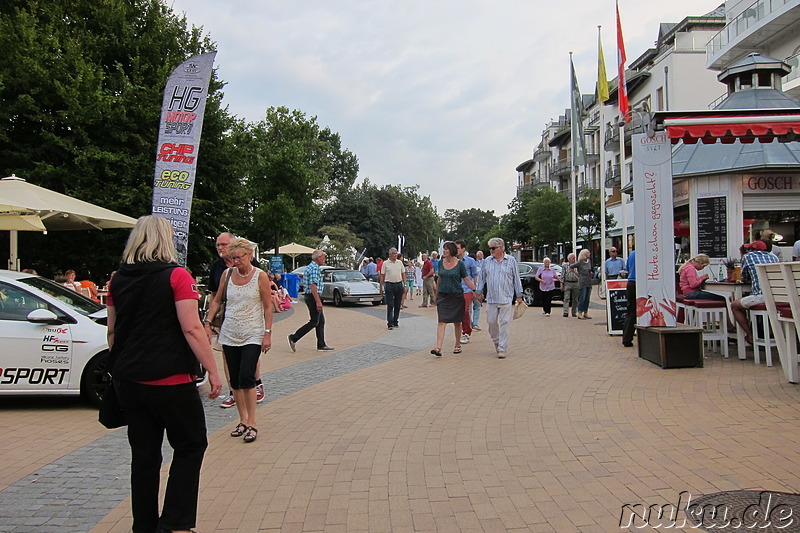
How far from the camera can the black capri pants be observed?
5383 millimetres

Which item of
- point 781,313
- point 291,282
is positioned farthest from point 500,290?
point 291,282

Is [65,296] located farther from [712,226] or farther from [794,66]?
[794,66]

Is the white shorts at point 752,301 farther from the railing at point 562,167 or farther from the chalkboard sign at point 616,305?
the railing at point 562,167

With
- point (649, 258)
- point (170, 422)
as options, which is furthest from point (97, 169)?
point (170, 422)

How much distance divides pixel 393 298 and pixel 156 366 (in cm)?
1128

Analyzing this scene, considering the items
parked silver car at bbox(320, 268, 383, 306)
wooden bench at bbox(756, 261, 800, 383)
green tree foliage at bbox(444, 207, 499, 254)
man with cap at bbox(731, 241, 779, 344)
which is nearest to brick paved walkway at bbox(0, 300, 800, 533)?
wooden bench at bbox(756, 261, 800, 383)

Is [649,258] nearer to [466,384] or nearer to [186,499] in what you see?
[466,384]

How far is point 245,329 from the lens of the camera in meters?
5.49

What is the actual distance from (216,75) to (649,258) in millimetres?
16576

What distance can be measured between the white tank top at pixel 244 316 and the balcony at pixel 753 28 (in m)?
27.0

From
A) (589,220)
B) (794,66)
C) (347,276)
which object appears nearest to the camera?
(347,276)

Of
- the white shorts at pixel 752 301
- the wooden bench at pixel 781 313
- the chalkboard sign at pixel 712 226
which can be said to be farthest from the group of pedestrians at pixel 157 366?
the chalkboard sign at pixel 712 226

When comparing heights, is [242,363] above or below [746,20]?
below

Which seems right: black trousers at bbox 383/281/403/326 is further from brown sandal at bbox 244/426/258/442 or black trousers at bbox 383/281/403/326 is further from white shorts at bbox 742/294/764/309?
brown sandal at bbox 244/426/258/442
